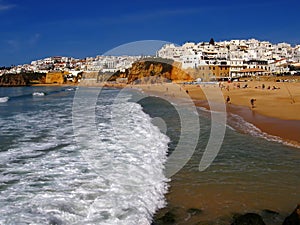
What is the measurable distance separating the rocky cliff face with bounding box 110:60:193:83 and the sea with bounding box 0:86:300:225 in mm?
63739

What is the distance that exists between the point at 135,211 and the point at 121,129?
7.51 meters

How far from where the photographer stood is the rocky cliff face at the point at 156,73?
74.6 m

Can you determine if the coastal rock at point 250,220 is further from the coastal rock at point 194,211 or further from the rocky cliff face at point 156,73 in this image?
the rocky cliff face at point 156,73

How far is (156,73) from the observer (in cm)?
7731

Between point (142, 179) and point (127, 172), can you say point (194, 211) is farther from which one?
point (127, 172)

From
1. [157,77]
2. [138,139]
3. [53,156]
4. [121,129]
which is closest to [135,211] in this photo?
[53,156]

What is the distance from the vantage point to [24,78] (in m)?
102

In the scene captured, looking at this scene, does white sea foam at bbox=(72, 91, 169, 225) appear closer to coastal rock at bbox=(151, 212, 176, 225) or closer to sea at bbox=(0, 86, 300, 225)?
sea at bbox=(0, 86, 300, 225)

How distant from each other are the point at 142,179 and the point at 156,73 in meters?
71.9

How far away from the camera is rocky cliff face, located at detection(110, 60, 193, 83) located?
245ft

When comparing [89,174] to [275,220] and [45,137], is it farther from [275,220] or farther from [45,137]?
[45,137]

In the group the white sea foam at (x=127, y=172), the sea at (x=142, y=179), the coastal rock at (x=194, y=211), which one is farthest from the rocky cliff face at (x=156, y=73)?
the coastal rock at (x=194, y=211)

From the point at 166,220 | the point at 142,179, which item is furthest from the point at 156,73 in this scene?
the point at 166,220

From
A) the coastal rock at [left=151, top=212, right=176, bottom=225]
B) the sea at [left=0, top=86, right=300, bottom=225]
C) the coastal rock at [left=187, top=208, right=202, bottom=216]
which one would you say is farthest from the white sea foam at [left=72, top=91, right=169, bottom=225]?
the coastal rock at [left=187, top=208, right=202, bottom=216]
